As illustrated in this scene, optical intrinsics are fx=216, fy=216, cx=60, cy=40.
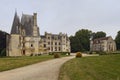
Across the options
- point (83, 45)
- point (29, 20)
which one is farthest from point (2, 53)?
point (83, 45)

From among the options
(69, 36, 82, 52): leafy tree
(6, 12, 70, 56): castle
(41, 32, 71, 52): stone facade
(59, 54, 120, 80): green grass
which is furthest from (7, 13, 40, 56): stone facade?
(59, 54, 120, 80): green grass

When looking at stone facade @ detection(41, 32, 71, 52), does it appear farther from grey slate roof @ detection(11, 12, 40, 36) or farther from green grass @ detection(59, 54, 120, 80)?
green grass @ detection(59, 54, 120, 80)

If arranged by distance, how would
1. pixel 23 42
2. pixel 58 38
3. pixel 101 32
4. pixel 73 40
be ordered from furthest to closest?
pixel 101 32
pixel 73 40
pixel 58 38
pixel 23 42

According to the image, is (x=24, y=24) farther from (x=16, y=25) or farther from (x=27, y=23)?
(x=16, y=25)

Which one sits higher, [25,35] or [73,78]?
[25,35]

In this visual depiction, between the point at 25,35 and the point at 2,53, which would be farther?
the point at 25,35

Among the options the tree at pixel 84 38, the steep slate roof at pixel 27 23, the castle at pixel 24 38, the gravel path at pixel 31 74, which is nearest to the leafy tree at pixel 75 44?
the tree at pixel 84 38

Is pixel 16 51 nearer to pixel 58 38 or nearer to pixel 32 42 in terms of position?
pixel 32 42

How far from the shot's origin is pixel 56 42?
95.8 metres

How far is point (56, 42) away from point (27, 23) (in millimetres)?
22676

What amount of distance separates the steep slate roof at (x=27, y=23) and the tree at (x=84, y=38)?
36.3 meters

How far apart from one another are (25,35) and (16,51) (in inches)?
262

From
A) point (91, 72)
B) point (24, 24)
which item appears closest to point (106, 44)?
point (24, 24)

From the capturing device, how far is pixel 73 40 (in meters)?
105
